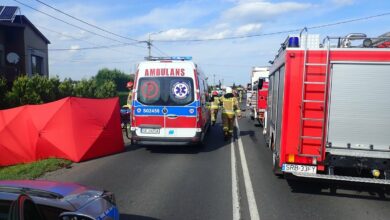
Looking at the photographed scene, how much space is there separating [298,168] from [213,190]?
157 cm

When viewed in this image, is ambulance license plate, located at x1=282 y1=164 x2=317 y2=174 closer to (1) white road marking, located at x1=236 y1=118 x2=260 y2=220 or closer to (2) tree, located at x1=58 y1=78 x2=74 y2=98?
(1) white road marking, located at x1=236 y1=118 x2=260 y2=220

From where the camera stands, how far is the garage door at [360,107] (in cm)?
723

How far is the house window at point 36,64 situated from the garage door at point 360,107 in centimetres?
3118

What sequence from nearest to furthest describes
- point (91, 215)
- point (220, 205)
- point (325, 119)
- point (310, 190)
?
point (91, 215) → point (220, 205) → point (325, 119) → point (310, 190)

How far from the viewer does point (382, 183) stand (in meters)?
7.04

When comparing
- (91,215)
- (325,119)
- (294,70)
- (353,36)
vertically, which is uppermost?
(353,36)

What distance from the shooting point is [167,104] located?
40.7ft

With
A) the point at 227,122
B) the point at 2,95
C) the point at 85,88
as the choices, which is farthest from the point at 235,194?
the point at 85,88

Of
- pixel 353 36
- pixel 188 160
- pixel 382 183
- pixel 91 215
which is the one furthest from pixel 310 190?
pixel 91 215

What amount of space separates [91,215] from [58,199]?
1.27 ft

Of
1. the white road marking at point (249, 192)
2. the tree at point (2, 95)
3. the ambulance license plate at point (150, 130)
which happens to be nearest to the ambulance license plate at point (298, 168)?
the white road marking at point (249, 192)

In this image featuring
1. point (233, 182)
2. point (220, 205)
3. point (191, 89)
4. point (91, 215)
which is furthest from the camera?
point (191, 89)

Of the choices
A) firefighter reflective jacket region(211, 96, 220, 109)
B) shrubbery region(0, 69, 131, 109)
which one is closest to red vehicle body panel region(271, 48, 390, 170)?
firefighter reflective jacket region(211, 96, 220, 109)

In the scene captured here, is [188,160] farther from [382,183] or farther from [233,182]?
[382,183]
